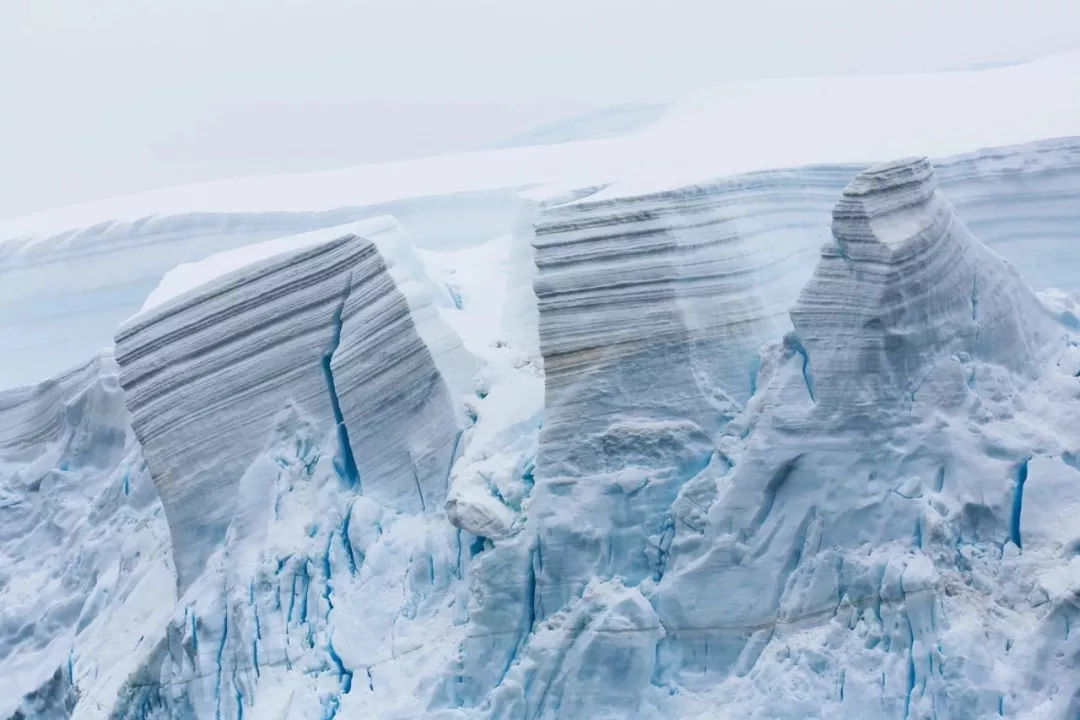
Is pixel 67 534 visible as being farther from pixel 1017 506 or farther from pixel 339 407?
pixel 1017 506

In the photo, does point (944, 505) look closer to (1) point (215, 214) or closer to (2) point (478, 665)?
(2) point (478, 665)

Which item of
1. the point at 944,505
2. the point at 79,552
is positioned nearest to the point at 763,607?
the point at 944,505

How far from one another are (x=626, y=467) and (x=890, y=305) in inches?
36.6

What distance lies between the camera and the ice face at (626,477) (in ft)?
13.8

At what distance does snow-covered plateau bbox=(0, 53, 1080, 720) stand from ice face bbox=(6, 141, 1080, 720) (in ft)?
0.03

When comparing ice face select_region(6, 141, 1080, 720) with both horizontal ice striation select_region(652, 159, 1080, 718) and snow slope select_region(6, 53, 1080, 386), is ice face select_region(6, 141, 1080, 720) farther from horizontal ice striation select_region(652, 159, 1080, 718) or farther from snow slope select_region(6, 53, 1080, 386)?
snow slope select_region(6, 53, 1080, 386)

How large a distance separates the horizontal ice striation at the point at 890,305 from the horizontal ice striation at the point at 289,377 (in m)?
1.30

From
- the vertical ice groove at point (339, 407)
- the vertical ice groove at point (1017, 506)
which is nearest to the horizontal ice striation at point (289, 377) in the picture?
the vertical ice groove at point (339, 407)

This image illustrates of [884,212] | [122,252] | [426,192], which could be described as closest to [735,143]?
[884,212]

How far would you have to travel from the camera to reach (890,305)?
4348 mm

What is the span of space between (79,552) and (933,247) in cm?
348

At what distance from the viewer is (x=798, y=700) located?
410cm

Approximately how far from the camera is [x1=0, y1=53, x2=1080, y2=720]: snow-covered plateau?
13.9 ft

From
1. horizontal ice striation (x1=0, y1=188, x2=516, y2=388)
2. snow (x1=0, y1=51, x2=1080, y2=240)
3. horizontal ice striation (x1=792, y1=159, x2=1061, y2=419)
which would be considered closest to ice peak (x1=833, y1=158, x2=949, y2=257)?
horizontal ice striation (x1=792, y1=159, x2=1061, y2=419)
